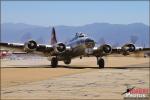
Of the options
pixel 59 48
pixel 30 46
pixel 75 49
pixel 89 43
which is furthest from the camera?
pixel 75 49

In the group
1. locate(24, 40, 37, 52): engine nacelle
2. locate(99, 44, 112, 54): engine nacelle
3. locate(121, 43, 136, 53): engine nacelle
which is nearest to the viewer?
locate(24, 40, 37, 52): engine nacelle

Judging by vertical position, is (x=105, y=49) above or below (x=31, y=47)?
below

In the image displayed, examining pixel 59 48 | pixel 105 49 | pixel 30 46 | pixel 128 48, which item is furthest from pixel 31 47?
pixel 128 48

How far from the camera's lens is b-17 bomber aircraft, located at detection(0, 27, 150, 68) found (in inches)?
1596

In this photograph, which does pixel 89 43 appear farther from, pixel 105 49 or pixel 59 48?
pixel 59 48

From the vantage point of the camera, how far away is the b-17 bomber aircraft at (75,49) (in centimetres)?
4053

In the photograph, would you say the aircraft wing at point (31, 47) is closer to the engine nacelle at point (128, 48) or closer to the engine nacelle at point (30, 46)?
the engine nacelle at point (30, 46)

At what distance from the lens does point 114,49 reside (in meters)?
44.2

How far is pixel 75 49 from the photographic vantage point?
42438 millimetres

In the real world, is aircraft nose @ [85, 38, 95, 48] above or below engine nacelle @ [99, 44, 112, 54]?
above

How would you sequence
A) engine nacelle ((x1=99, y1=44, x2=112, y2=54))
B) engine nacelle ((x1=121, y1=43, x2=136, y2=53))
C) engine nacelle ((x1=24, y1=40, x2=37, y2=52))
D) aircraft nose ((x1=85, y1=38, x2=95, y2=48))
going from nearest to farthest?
engine nacelle ((x1=24, y1=40, x2=37, y2=52))
engine nacelle ((x1=99, y1=44, x2=112, y2=54))
aircraft nose ((x1=85, y1=38, x2=95, y2=48))
engine nacelle ((x1=121, y1=43, x2=136, y2=53))

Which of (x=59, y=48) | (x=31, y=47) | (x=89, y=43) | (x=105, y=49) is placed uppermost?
(x=89, y=43)

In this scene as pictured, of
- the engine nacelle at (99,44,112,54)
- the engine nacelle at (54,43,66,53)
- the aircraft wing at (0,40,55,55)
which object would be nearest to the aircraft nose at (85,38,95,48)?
the engine nacelle at (99,44,112,54)

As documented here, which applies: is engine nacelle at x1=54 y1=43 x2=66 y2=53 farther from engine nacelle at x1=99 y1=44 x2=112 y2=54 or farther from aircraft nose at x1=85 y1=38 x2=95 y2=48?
engine nacelle at x1=99 y1=44 x2=112 y2=54
